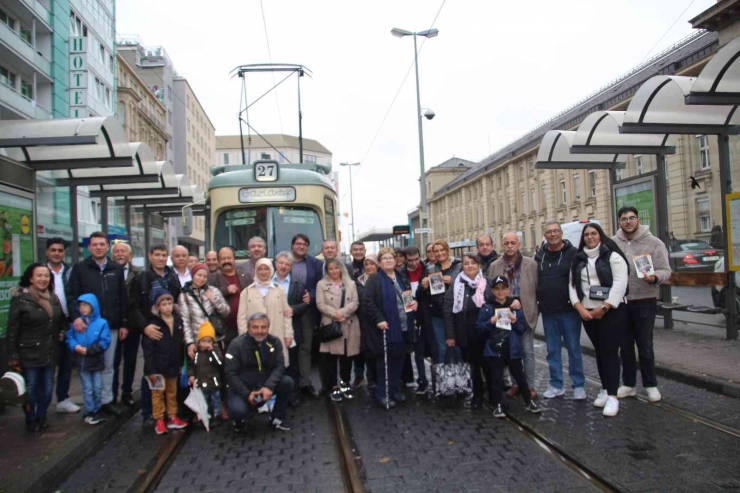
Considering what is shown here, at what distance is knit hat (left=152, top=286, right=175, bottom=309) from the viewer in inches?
255

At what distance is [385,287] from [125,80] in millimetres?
48317

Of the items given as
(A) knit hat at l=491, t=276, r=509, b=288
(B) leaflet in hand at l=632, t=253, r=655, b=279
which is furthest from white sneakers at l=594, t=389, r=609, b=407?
(A) knit hat at l=491, t=276, r=509, b=288

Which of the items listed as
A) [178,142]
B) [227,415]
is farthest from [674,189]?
[178,142]

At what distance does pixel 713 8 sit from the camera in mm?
24922

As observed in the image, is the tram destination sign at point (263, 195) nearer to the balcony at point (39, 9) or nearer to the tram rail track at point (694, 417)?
the tram rail track at point (694, 417)

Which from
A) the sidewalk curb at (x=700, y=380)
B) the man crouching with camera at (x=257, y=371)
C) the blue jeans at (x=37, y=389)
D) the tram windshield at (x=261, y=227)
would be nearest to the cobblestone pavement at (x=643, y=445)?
the sidewalk curb at (x=700, y=380)

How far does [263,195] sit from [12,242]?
365 centimetres

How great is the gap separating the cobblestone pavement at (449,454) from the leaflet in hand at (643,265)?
7.29 ft

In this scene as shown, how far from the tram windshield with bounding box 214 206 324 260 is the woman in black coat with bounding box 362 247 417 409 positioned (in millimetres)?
3002

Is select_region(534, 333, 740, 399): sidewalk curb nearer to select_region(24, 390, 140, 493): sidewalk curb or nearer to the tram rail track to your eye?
the tram rail track

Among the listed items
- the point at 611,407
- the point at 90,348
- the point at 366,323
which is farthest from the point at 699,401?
the point at 90,348

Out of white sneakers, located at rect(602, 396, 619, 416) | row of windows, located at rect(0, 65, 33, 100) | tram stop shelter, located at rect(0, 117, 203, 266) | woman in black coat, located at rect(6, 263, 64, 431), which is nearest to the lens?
woman in black coat, located at rect(6, 263, 64, 431)

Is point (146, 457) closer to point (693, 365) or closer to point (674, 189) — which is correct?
point (693, 365)

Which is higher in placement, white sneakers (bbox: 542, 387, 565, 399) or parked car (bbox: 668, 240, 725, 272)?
parked car (bbox: 668, 240, 725, 272)
